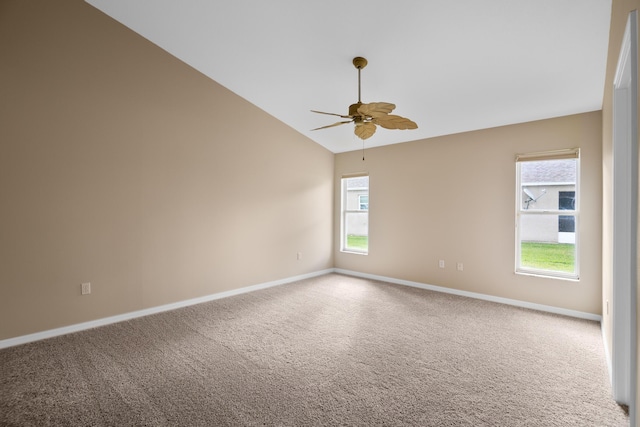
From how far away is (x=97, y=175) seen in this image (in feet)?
10.7

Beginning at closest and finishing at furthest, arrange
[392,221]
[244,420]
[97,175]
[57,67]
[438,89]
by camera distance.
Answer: [244,420] < [57,67] < [97,175] < [438,89] < [392,221]

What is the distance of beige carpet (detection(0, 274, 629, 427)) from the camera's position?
1859 millimetres

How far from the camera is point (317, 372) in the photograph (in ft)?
7.68

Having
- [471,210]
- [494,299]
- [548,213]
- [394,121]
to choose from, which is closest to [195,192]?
[394,121]

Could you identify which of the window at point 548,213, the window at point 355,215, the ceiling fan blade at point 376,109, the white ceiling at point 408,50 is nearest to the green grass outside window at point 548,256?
the window at point 548,213

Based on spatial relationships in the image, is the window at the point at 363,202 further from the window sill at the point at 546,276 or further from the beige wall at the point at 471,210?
the window sill at the point at 546,276

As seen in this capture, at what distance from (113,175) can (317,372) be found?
297 centimetres

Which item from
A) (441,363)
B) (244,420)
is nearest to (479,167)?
(441,363)

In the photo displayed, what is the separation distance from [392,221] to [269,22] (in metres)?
3.49

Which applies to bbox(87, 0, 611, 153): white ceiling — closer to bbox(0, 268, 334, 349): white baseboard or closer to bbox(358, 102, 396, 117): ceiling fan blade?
bbox(358, 102, 396, 117): ceiling fan blade

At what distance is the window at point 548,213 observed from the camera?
3.70 meters

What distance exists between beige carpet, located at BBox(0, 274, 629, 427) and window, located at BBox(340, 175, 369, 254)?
2.29 meters

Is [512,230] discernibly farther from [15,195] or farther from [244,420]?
[15,195]

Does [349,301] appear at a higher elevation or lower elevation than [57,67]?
lower
